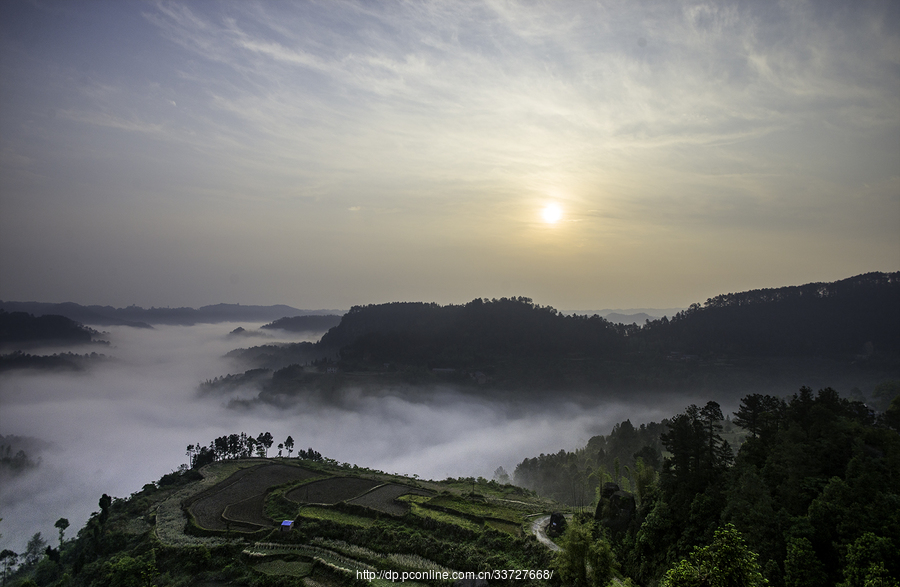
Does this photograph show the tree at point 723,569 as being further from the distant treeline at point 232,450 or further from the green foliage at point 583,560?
the distant treeline at point 232,450

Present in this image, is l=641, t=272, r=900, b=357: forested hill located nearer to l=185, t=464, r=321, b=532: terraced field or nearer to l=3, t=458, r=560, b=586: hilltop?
l=3, t=458, r=560, b=586: hilltop

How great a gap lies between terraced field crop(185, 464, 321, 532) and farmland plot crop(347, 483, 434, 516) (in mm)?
9281

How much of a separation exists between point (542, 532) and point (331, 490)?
2402cm

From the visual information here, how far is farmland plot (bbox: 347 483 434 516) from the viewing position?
42.8 meters

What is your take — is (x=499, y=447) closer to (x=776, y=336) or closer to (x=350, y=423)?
(x=350, y=423)

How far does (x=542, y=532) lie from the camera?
37438 millimetres

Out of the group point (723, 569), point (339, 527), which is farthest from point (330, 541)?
point (723, 569)

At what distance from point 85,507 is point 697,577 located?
16299cm

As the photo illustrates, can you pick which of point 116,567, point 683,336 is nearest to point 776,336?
point 683,336

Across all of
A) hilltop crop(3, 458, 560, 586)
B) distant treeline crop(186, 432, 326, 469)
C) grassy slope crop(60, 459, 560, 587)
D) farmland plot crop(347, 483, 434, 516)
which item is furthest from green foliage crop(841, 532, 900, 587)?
distant treeline crop(186, 432, 326, 469)

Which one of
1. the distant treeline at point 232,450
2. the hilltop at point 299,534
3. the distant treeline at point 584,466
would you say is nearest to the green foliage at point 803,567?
the hilltop at point 299,534

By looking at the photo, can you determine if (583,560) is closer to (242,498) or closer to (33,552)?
(242,498)

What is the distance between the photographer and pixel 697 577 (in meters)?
15.1

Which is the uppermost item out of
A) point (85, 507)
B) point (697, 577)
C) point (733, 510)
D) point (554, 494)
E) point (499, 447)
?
point (697, 577)
